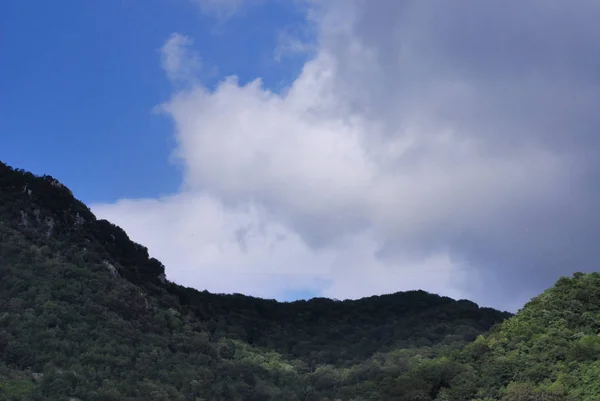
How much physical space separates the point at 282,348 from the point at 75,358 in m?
54.5

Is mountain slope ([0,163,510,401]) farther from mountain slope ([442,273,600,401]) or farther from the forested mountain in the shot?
mountain slope ([442,273,600,401])

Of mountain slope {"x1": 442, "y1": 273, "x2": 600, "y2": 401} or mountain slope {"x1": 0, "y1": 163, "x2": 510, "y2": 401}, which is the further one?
mountain slope {"x1": 0, "y1": 163, "x2": 510, "y2": 401}

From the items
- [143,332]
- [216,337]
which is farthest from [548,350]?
[216,337]

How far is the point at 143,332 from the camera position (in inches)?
3688

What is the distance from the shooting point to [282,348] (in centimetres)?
12450

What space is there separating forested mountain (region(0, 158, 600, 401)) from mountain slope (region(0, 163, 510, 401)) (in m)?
0.23

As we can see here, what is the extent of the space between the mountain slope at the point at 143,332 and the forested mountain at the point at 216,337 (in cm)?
23

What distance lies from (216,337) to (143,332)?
2341cm

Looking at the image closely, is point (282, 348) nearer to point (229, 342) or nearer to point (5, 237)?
point (229, 342)

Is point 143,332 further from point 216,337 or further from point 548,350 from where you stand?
point 548,350

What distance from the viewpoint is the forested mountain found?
2419 inches

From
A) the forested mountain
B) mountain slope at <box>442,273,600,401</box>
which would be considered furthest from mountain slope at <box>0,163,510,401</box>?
mountain slope at <box>442,273,600,401</box>

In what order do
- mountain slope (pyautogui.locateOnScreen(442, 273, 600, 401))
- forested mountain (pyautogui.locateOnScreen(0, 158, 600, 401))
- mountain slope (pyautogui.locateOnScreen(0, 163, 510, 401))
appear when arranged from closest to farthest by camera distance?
1. mountain slope (pyautogui.locateOnScreen(442, 273, 600, 401))
2. forested mountain (pyautogui.locateOnScreen(0, 158, 600, 401))
3. mountain slope (pyautogui.locateOnScreen(0, 163, 510, 401))

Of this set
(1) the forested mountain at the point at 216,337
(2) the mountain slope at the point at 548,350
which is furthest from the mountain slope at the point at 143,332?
(2) the mountain slope at the point at 548,350
